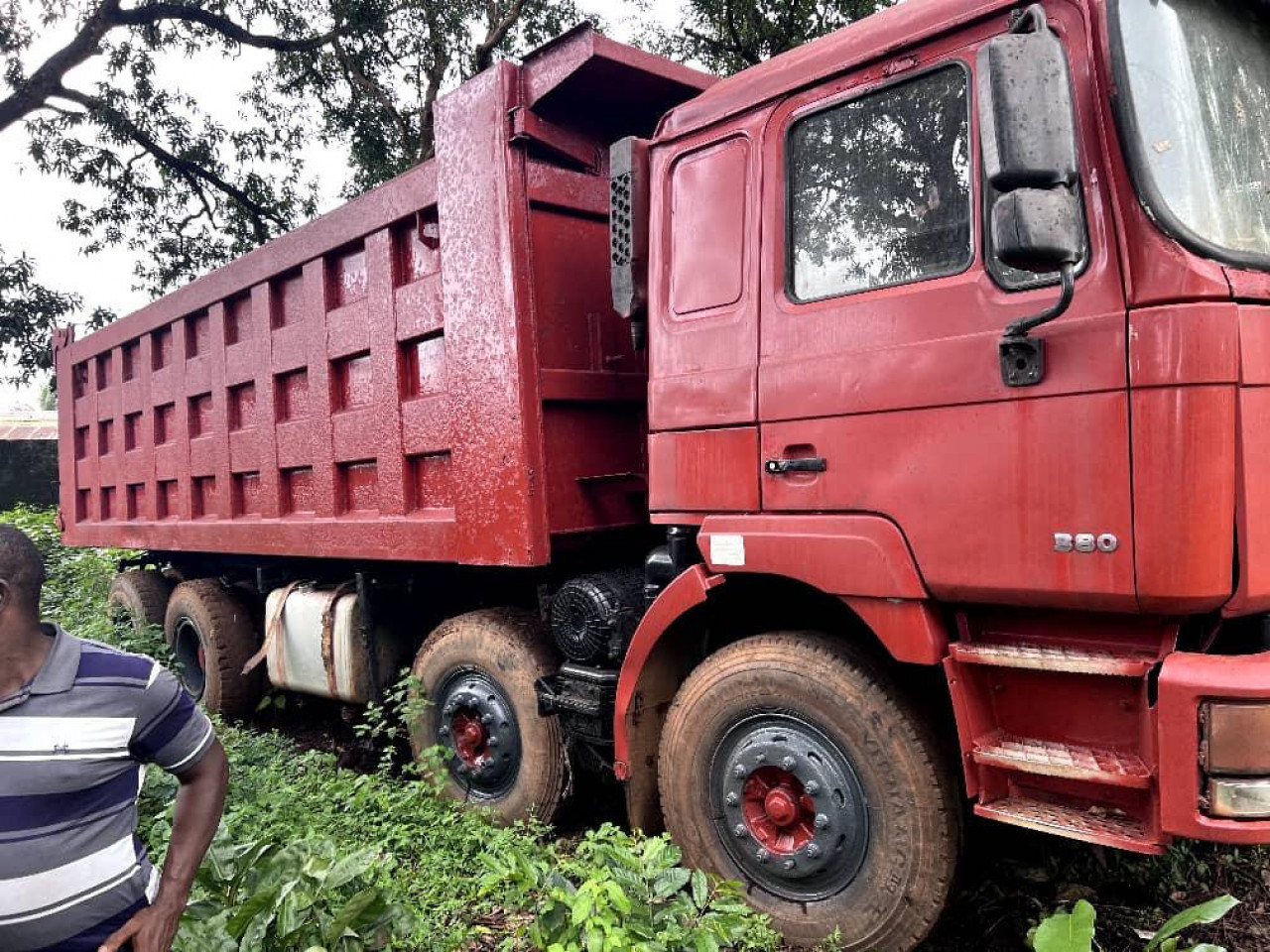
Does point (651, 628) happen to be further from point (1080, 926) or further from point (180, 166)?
point (180, 166)

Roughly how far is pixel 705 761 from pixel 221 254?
12.0m

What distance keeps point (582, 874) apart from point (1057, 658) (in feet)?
4.41

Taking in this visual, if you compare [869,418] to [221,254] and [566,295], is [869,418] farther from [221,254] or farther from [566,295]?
[221,254]

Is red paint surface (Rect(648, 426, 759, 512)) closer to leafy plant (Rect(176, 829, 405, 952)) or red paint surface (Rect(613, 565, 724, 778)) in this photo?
red paint surface (Rect(613, 565, 724, 778))

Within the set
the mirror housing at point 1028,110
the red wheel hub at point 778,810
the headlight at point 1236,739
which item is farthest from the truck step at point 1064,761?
the mirror housing at point 1028,110

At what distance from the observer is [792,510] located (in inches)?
104

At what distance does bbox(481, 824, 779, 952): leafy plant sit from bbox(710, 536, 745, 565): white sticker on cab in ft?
2.66

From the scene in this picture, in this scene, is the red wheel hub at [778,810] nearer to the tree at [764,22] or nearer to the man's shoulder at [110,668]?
the man's shoulder at [110,668]

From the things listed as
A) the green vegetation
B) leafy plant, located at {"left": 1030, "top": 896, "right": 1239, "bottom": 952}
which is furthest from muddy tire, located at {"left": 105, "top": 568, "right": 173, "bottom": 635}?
leafy plant, located at {"left": 1030, "top": 896, "right": 1239, "bottom": 952}

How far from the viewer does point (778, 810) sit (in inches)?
103

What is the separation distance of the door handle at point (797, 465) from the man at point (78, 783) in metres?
1.62

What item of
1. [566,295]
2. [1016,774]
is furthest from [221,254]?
[1016,774]

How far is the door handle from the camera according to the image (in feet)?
8.38

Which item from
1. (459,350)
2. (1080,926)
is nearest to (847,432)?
(1080,926)
